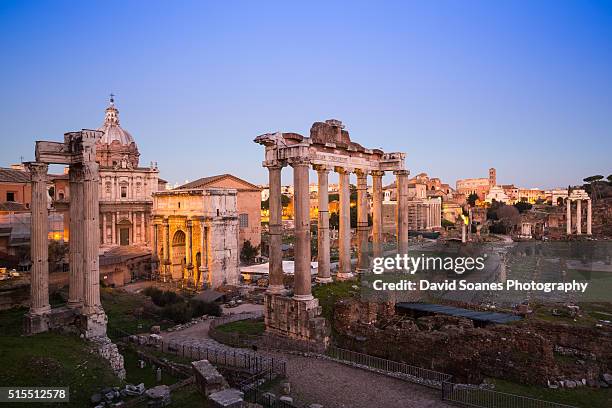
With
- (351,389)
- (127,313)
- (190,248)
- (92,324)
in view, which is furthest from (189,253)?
(351,389)

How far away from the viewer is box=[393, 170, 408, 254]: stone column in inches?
859

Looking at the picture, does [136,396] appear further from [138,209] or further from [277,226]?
[138,209]

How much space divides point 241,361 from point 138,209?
1353 inches

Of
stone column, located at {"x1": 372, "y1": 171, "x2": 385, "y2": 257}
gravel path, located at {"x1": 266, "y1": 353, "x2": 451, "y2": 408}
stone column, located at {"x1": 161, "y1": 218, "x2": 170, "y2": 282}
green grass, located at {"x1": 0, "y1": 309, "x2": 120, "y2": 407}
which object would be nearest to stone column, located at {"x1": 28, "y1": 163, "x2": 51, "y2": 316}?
green grass, located at {"x1": 0, "y1": 309, "x2": 120, "y2": 407}

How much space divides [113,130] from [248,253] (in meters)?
19.6

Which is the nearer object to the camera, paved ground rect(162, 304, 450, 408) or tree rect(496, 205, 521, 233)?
paved ground rect(162, 304, 450, 408)

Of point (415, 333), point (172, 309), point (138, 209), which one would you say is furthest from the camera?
point (138, 209)

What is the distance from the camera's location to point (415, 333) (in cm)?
1451

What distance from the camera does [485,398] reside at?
11.5 m

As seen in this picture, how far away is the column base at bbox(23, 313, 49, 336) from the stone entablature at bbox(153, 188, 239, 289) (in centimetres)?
2127

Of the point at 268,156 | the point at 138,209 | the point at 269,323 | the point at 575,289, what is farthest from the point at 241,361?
the point at 138,209

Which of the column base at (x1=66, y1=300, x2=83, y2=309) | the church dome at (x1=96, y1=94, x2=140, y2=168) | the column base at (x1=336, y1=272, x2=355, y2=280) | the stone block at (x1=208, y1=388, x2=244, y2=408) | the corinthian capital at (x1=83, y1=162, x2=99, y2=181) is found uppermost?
the church dome at (x1=96, y1=94, x2=140, y2=168)

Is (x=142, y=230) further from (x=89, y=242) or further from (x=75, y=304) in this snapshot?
(x=89, y=242)

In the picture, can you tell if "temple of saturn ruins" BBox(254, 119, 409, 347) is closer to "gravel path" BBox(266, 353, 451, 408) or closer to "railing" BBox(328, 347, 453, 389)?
"railing" BBox(328, 347, 453, 389)
